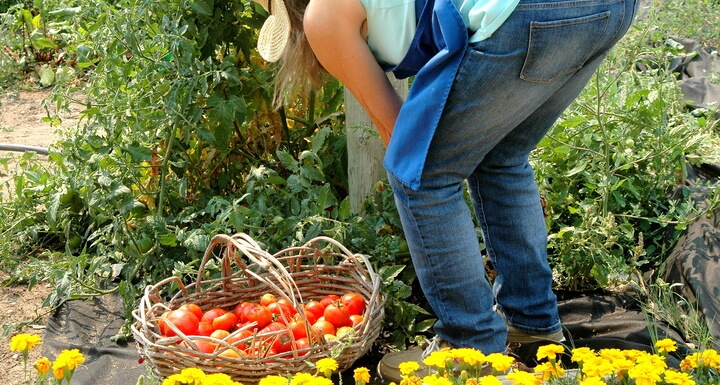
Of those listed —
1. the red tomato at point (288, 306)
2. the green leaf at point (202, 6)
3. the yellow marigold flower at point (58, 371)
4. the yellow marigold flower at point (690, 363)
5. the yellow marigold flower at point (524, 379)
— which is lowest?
the red tomato at point (288, 306)

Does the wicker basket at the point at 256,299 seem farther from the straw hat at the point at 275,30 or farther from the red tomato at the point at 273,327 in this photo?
the straw hat at the point at 275,30

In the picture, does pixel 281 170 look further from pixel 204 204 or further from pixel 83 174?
pixel 83 174

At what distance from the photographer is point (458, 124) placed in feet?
5.91

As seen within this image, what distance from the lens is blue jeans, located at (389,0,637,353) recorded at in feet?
5.63

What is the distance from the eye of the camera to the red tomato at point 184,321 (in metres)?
2.26

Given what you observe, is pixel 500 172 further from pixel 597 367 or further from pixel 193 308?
pixel 193 308

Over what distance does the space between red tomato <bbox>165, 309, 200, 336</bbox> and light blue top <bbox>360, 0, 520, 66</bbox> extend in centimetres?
87

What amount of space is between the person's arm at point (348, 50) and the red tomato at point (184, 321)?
2.57ft

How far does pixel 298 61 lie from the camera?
197 centimetres

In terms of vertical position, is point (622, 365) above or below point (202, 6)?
below

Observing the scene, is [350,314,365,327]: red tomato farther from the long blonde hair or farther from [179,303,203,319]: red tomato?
the long blonde hair

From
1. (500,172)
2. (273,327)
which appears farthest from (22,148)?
(500,172)

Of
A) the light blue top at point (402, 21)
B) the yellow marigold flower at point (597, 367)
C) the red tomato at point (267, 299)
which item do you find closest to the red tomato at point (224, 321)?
the red tomato at point (267, 299)

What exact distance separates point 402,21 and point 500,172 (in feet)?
1.71
